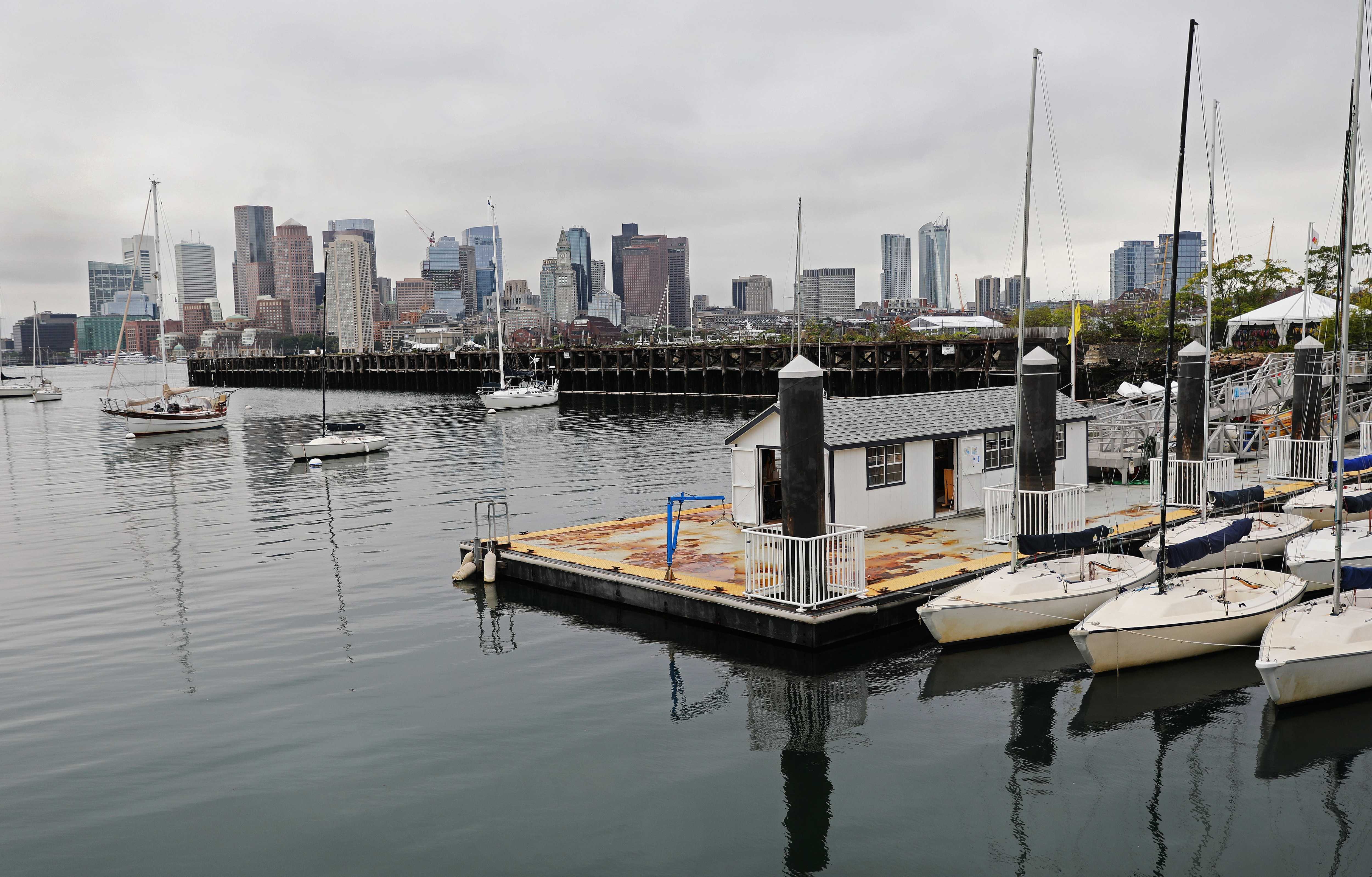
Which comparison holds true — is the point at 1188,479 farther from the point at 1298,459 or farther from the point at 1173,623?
the point at 1173,623

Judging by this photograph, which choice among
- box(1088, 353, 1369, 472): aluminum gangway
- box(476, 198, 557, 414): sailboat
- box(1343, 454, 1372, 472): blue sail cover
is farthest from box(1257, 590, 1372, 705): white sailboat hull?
box(476, 198, 557, 414): sailboat

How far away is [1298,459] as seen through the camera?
90.2 ft

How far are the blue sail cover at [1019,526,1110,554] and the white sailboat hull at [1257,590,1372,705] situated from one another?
3454 millimetres

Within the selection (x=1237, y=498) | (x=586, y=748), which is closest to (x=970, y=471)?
(x=1237, y=498)

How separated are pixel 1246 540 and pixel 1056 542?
17.2ft

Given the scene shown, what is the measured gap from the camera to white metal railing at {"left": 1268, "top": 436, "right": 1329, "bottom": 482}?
27.2 metres

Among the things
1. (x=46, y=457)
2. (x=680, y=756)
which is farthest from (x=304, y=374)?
(x=680, y=756)

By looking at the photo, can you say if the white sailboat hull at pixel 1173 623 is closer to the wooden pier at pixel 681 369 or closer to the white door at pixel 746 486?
the white door at pixel 746 486

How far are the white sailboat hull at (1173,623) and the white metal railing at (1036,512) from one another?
4.09m

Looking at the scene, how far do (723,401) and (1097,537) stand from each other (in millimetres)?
67107

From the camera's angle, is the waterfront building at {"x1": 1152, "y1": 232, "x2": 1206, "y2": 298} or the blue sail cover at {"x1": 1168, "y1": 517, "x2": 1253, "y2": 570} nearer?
the blue sail cover at {"x1": 1168, "y1": 517, "x2": 1253, "y2": 570}

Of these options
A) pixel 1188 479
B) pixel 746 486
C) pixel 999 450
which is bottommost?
pixel 1188 479

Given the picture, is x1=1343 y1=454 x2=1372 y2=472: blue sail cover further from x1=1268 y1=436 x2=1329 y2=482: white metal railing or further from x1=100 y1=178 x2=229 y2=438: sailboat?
x1=100 y1=178 x2=229 y2=438: sailboat

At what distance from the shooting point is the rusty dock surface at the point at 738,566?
16344mm
